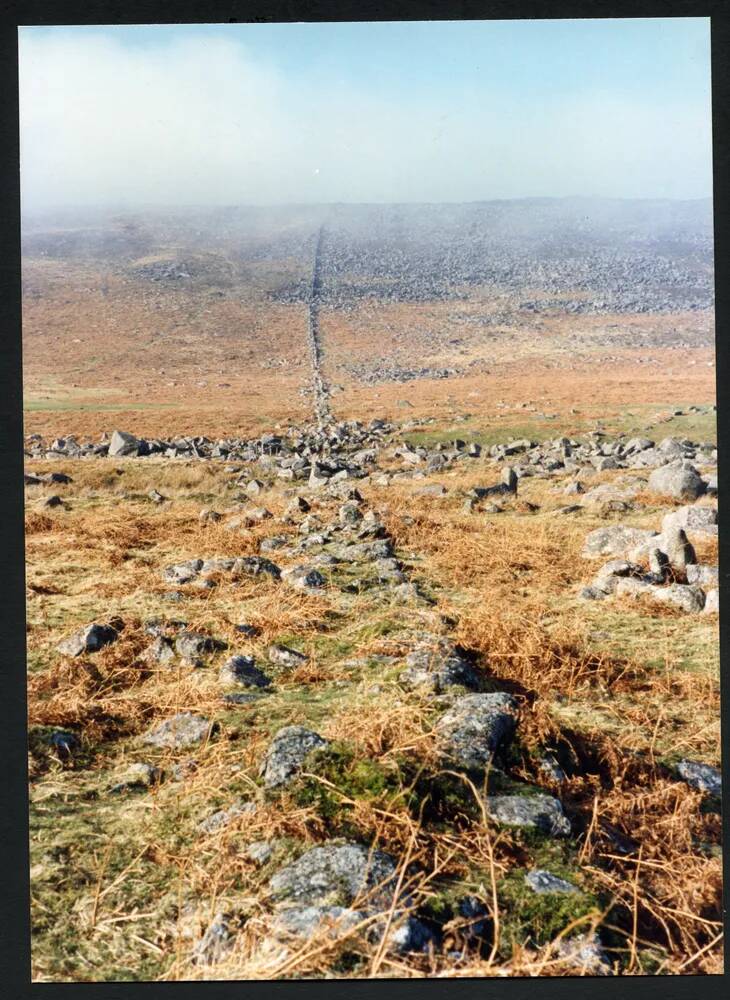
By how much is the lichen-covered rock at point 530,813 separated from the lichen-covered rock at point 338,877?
1.86 ft

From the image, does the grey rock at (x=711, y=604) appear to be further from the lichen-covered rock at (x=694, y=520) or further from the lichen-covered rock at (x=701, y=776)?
the lichen-covered rock at (x=701, y=776)

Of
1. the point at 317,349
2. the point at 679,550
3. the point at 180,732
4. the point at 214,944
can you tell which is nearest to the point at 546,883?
the point at 214,944

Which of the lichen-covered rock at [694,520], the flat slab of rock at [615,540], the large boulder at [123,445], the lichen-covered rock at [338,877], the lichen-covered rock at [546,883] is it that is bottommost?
the lichen-covered rock at [546,883]

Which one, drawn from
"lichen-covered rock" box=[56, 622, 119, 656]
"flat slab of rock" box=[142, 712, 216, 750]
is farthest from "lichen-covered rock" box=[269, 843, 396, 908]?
"lichen-covered rock" box=[56, 622, 119, 656]

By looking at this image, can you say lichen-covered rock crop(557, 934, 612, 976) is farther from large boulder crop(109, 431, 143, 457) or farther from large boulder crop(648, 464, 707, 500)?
large boulder crop(109, 431, 143, 457)

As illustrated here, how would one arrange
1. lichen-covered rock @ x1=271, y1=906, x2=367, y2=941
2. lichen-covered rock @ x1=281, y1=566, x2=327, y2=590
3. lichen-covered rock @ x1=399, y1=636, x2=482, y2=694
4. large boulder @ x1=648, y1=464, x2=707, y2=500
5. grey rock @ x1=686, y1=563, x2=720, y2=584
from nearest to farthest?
lichen-covered rock @ x1=271, y1=906, x2=367, y2=941 → lichen-covered rock @ x1=399, y1=636, x2=482, y2=694 → grey rock @ x1=686, y1=563, x2=720, y2=584 → lichen-covered rock @ x1=281, y1=566, x2=327, y2=590 → large boulder @ x1=648, y1=464, x2=707, y2=500

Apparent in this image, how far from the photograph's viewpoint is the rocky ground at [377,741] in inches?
136

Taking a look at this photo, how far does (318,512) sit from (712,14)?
5345 mm

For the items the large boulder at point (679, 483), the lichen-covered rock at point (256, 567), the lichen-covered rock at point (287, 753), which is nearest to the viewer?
the lichen-covered rock at point (287, 753)

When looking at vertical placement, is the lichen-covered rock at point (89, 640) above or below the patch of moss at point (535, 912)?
above

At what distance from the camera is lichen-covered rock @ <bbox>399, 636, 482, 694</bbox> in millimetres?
4766

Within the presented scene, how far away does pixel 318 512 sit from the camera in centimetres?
813

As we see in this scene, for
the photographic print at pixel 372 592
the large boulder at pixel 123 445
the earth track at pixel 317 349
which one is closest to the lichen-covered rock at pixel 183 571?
the photographic print at pixel 372 592

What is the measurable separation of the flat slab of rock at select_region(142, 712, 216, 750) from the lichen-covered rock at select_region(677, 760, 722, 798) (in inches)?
98.8
